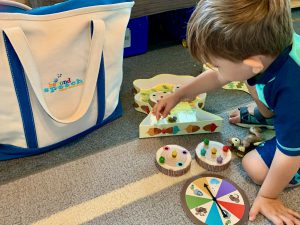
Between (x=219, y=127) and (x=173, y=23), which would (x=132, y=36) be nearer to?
(x=173, y=23)

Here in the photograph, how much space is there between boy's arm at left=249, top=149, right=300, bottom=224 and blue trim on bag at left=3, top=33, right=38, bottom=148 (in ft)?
1.67

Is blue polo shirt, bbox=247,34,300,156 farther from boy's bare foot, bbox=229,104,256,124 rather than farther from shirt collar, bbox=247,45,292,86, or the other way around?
boy's bare foot, bbox=229,104,256,124

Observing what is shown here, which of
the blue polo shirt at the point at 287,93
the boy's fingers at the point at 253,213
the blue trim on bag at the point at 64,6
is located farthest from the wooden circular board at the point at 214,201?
the blue trim on bag at the point at 64,6

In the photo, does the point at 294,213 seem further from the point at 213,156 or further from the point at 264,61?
the point at 264,61

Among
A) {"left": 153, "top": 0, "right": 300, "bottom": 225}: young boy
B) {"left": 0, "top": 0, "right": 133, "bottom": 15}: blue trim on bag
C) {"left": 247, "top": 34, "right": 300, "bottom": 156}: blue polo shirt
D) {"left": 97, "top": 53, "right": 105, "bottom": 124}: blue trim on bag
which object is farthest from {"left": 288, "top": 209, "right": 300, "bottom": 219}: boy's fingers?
{"left": 0, "top": 0, "right": 133, "bottom": 15}: blue trim on bag

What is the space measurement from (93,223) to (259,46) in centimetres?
46

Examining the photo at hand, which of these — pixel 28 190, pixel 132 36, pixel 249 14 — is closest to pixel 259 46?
pixel 249 14

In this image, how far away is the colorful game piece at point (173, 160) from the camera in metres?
0.77

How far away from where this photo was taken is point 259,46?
1.86 ft

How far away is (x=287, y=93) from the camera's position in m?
0.63

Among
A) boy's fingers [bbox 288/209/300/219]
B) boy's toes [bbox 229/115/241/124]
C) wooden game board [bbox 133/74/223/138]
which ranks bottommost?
boy's fingers [bbox 288/209/300/219]

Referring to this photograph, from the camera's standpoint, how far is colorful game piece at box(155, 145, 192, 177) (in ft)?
2.52

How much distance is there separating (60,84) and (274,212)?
1.75 ft

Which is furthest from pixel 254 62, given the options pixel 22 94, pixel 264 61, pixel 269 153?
pixel 22 94
